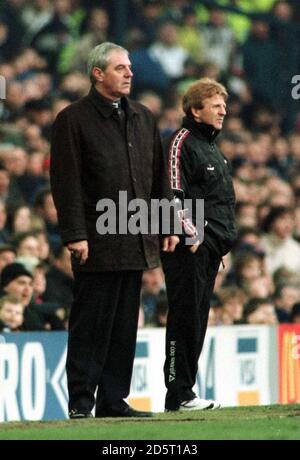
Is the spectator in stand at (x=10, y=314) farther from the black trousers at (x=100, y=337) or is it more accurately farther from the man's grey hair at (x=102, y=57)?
the man's grey hair at (x=102, y=57)

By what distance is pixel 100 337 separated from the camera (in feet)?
28.0

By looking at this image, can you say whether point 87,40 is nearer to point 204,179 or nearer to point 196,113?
point 196,113

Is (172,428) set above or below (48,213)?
below

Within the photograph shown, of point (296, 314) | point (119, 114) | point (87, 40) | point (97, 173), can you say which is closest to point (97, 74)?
point (119, 114)

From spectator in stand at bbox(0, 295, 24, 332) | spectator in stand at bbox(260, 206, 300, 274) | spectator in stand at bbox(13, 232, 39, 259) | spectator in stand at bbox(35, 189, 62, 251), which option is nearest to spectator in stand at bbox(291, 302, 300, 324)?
spectator in stand at bbox(260, 206, 300, 274)

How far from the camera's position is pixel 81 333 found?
28.0 feet

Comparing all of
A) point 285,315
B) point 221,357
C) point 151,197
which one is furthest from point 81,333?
point 285,315

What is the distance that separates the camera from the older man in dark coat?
8438 mm

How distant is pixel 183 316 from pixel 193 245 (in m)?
0.42

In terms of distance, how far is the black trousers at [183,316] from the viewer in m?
9.02
